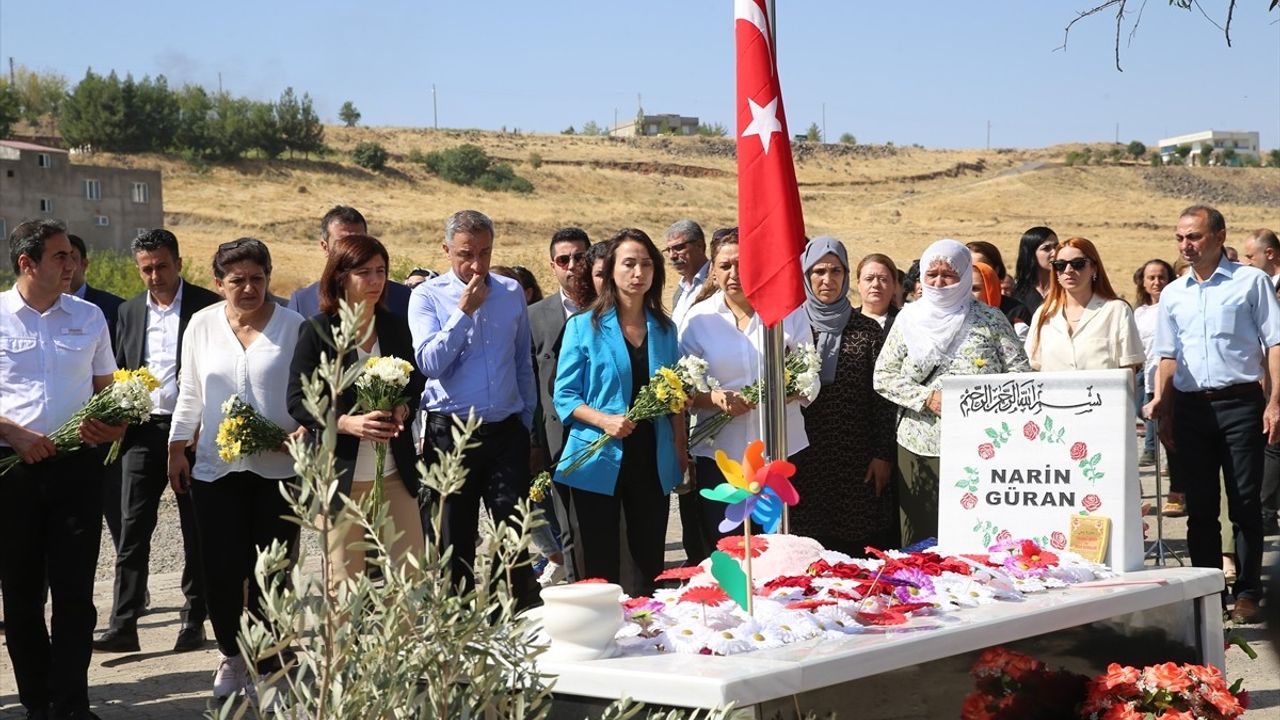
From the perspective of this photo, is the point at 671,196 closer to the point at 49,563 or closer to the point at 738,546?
the point at 49,563

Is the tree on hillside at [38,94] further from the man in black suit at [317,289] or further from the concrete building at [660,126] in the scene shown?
the man in black suit at [317,289]

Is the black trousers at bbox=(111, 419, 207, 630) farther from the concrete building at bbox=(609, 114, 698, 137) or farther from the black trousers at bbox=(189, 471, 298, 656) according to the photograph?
the concrete building at bbox=(609, 114, 698, 137)

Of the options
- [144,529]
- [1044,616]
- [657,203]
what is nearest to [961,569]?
[1044,616]

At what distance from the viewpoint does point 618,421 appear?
671cm

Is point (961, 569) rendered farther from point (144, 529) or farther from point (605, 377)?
point (144, 529)

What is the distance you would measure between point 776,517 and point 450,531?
2827mm

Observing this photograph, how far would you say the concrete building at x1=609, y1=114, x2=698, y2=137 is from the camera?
125938mm

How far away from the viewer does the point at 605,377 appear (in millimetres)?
6938

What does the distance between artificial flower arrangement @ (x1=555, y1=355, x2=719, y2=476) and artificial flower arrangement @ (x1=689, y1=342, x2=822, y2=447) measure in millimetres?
256

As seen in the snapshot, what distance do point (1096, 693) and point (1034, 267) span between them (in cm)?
592

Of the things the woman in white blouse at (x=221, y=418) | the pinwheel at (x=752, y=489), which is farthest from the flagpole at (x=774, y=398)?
the woman in white blouse at (x=221, y=418)

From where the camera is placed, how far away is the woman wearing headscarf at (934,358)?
6.94 metres

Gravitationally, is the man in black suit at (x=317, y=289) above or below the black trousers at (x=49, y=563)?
above

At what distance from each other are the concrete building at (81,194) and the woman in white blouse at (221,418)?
6011 cm
